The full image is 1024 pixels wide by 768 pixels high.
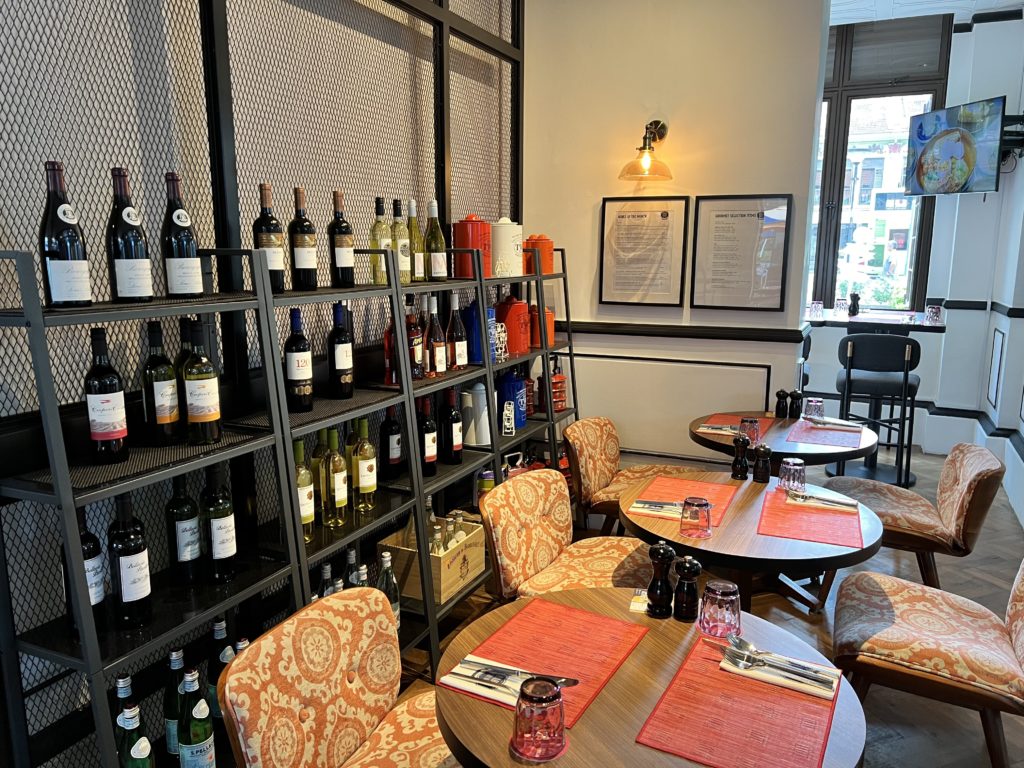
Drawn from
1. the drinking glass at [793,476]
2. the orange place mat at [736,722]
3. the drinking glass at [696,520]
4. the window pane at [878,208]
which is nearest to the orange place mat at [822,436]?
the drinking glass at [793,476]

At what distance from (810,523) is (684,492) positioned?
452mm

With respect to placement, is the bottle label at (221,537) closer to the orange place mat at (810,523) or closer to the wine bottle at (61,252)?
the wine bottle at (61,252)

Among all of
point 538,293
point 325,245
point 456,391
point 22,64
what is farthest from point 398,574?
point 22,64

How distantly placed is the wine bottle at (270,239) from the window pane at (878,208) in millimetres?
5541

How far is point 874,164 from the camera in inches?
237

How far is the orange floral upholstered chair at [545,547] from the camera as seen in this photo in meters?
2.26

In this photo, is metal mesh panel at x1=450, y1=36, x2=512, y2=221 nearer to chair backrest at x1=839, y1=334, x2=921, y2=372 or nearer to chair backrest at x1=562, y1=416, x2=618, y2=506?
chair backrest at x1=562, y1=416, x2=618, y2=506

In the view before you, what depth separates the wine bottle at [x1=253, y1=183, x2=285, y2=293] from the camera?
1.95 meters

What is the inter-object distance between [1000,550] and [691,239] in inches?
92.5

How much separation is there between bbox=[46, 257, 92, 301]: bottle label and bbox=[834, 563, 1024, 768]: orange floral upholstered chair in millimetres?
2164

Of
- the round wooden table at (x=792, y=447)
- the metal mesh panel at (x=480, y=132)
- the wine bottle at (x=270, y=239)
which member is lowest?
the round wooden table at (x=792, y=447)

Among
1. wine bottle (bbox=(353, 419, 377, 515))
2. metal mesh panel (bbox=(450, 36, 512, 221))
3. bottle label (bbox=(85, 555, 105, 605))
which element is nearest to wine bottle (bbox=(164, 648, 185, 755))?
Result: bottle label (bbox=(85, 555, 105, 605))

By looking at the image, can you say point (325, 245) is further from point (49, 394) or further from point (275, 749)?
point (275, 749)

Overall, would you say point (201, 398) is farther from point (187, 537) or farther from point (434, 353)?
point (434, 353)
